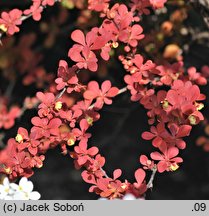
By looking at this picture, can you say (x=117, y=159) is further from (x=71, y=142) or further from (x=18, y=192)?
(x=18, y=192)

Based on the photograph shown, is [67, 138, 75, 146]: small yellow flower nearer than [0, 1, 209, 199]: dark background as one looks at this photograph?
Yes

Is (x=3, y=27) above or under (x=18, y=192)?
above

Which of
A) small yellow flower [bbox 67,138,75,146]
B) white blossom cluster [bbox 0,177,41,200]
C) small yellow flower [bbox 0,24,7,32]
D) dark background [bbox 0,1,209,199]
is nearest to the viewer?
white blossom cluster [bbox 0,177,41,200]

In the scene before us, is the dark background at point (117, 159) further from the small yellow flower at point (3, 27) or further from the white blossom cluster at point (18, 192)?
the white blossom cluster at point (18, 192)

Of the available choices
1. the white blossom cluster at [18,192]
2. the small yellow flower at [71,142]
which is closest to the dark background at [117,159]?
the small yellow flower at [71,142]

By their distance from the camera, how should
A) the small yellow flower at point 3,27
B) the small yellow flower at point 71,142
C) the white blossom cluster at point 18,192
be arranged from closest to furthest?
the white blossom cluster at point 18,192 < the small yellow flower at point 71,142 < the small yellow flower at point 3,27

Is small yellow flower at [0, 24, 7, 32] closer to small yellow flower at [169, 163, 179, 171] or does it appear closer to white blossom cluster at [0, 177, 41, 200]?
white blossom cluster at [0, 177, 41, 200]

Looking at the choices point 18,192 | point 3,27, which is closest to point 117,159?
point 3,27

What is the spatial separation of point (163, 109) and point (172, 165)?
20 centimetres

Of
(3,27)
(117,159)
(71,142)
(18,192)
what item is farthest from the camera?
(117,159)

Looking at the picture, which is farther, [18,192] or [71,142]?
[71,142]

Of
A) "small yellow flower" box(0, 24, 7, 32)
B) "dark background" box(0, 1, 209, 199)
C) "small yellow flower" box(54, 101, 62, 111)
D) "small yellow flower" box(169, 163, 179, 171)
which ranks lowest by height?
"dark background" box(0, 1, 209, 199)

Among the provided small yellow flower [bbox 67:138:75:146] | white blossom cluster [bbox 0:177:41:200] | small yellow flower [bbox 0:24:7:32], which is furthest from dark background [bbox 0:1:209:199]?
white blossom cluster [bbox 0:177:41:200]
